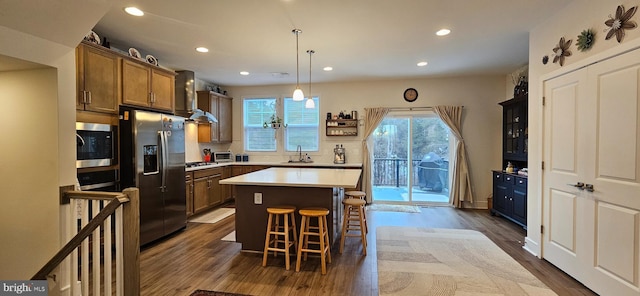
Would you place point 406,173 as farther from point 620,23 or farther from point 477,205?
point 620,23

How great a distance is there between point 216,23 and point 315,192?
217 cm

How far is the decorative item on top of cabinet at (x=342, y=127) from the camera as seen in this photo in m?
6.00

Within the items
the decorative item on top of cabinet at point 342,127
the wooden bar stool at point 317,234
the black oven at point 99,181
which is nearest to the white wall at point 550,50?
the wooden bar stool at point 317,234

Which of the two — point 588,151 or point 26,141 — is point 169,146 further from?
point 588,151

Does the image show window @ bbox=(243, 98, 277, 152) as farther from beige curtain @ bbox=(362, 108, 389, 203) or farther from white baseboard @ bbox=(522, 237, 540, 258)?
white baseboard @ bbox=(522, 237, 540, 258)

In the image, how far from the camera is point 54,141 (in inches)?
90.9

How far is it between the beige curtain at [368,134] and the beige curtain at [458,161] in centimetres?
113

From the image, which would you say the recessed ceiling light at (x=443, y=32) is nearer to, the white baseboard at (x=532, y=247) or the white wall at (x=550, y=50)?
the white wall at (x=550, y=50)

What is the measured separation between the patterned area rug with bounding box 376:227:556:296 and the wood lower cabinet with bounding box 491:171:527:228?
2.56 ft

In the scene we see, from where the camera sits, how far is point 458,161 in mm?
5566

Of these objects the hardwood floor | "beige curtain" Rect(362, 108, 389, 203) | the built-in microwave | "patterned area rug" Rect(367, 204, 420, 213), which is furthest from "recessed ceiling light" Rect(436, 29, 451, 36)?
the built-in microwave

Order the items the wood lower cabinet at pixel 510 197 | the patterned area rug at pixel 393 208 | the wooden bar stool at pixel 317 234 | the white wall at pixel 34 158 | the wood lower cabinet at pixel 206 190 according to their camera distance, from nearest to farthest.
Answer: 1. the white wall at pixel 34 158
2. the wooden bar stool at pixel 317 234
3. the wood lower cabinet at pixel 510 197
4. the wood lower cabinet at pixel 206 190
5. the patterned area rug at pixel 393 208

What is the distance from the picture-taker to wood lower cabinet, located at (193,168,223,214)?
15.8 feet

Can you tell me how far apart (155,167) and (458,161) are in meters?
5.22
